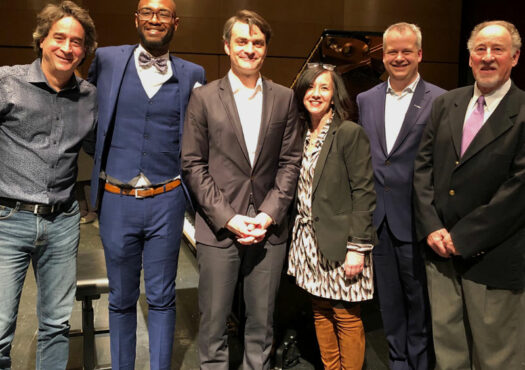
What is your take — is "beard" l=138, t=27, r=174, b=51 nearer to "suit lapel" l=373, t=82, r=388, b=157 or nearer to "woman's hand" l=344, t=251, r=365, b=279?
"suit lapel" l=373, t=82, r=388, b=157

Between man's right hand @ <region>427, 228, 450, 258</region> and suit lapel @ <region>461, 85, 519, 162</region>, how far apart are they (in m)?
0.31

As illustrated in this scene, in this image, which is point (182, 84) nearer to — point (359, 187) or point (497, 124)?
point (359, 187)

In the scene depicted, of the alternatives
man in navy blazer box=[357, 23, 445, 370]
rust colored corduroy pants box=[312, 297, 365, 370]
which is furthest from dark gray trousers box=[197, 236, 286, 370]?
man in navy blazer box=[357, 23, 445, 370]

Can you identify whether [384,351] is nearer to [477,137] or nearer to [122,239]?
[477,137]

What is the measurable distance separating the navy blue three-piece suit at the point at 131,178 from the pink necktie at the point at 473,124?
1142 mm

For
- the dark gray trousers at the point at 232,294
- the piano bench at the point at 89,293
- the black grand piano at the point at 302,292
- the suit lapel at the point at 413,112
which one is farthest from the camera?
the black grand piano at the point at 302,292

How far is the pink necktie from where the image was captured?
1.93 metres

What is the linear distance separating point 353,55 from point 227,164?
6.27ft

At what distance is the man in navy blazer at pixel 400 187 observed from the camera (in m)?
2.19

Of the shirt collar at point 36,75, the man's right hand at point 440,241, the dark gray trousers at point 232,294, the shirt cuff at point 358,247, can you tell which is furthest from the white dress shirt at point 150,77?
the man's right hand at point 440,241

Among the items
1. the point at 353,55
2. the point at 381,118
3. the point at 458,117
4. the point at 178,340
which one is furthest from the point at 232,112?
the point at 353,55

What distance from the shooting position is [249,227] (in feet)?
6.54

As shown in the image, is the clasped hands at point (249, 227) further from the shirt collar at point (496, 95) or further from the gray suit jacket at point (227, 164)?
the shirt collar at point (496, 95)

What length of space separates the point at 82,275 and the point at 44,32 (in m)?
1.17
